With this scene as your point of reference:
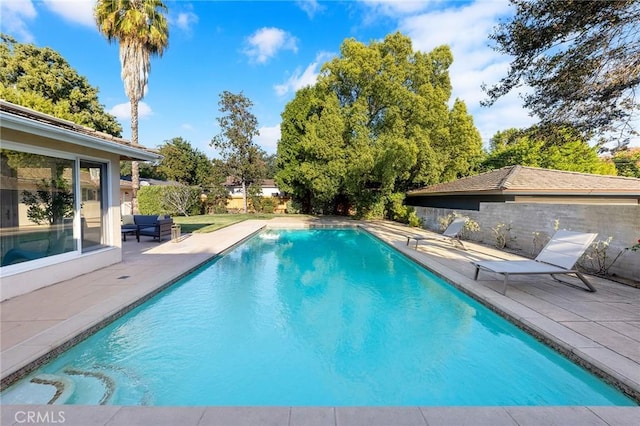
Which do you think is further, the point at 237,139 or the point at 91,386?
the point at 237,139

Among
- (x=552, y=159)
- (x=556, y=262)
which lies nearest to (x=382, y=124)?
(x=556, y=262)

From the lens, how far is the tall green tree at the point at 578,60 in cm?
549

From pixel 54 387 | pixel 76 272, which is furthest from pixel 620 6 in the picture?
pixel 76 272

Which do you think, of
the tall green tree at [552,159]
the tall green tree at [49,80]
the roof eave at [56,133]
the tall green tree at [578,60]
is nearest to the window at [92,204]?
the roof eave at [56,133]

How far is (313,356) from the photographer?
13.9 feet

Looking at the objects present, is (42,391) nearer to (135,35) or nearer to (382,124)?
(135,35)

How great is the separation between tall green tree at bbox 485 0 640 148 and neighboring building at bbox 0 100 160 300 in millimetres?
8906

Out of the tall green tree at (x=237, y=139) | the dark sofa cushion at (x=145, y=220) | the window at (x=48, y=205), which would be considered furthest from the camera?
→ the tall green tree at (x=237, y=139)

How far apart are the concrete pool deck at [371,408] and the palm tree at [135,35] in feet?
38.5

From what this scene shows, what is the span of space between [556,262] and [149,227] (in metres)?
12.9

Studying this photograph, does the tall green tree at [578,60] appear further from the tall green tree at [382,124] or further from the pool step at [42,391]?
the tall green tree at [382,124]

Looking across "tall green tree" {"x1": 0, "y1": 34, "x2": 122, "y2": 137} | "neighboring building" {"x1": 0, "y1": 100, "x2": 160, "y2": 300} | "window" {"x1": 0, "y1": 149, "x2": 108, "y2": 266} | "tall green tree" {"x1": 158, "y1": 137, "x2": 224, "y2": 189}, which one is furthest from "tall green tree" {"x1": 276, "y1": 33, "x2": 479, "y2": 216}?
"tall green tree" {"x1": 158, "y1": 137, "x2": 224, "y2": 189}

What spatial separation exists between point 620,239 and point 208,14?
15.6 meters

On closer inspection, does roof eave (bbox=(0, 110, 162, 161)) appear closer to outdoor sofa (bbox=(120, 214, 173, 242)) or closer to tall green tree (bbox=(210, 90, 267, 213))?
outdoor sofa (bbox=(120, 214, 173, 242))
